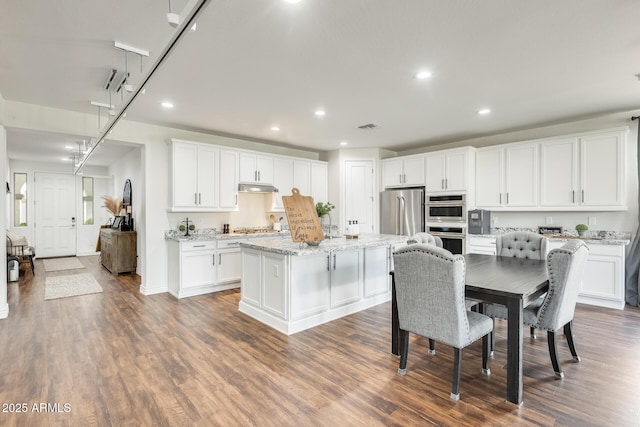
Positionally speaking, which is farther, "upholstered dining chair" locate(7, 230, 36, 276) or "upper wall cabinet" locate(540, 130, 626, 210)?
"upholstered dining chair" locate(7, 230, 36, 276)

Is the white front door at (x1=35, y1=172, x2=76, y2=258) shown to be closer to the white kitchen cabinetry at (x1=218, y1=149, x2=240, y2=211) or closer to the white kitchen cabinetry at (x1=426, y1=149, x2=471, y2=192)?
the white kitchen cabinetry at (x1=218, y1=149, x2=240, y2=211)

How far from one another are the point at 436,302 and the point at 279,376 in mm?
1340

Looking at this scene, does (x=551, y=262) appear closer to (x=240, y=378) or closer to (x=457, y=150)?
(x=240, y=378)

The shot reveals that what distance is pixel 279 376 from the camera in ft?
8.39

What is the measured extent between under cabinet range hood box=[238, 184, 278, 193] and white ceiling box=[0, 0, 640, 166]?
53.9 inches

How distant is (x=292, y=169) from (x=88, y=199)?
23.2 feet

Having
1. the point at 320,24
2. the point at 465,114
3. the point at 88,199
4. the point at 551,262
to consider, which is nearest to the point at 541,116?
the point at 465,114

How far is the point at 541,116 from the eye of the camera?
4.70 m

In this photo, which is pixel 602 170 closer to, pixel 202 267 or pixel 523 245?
pixel 523 245

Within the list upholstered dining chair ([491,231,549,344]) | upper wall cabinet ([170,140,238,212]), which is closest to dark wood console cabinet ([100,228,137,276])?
upper wall cabinet ([170,140,238,212])

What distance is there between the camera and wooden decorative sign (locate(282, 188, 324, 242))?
364 cm

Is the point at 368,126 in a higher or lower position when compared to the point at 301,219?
higher

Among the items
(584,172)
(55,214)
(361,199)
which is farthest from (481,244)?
(55,214)

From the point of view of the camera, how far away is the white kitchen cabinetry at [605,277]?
13.7 ft
